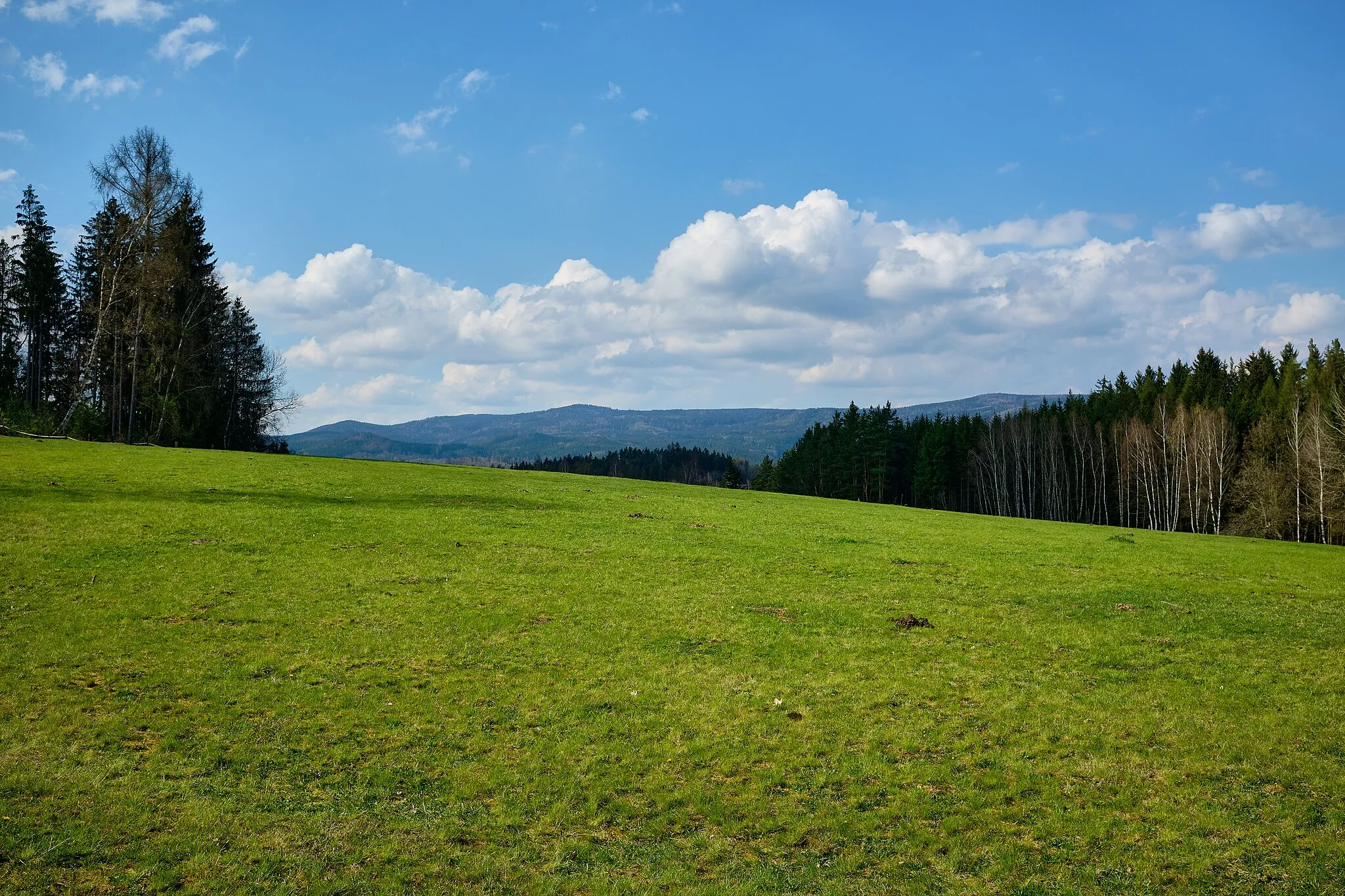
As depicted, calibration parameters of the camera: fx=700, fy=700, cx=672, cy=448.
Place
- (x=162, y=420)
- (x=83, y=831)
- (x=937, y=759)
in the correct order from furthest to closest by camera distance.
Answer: (x=162, y=420) → (x=937, y=759) → (x=83, y=831)

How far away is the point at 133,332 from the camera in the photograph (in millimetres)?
55750

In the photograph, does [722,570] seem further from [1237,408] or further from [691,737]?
[1237,408]

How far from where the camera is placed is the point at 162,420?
5841 cm

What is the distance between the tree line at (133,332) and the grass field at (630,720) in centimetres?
3751

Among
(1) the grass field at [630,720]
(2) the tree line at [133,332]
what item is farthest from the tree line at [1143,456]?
(2) the tree line at [133,332]

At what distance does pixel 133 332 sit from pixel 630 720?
61837mm

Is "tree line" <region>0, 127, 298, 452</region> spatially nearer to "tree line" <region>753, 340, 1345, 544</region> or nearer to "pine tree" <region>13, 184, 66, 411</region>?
"pine tree" <region>13, 184, 66, 411</region>

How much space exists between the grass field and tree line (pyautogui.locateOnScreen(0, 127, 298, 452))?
37513 mm

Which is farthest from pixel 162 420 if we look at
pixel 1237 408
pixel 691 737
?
pixel 1237 408

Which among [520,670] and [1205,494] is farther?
[1205,494]

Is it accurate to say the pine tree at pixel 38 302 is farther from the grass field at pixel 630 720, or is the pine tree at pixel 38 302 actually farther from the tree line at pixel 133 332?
the grass field at pixel 630 720

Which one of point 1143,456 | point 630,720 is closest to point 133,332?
point 630,720

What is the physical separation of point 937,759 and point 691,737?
13.5 ft

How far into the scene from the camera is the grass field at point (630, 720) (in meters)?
8.86
